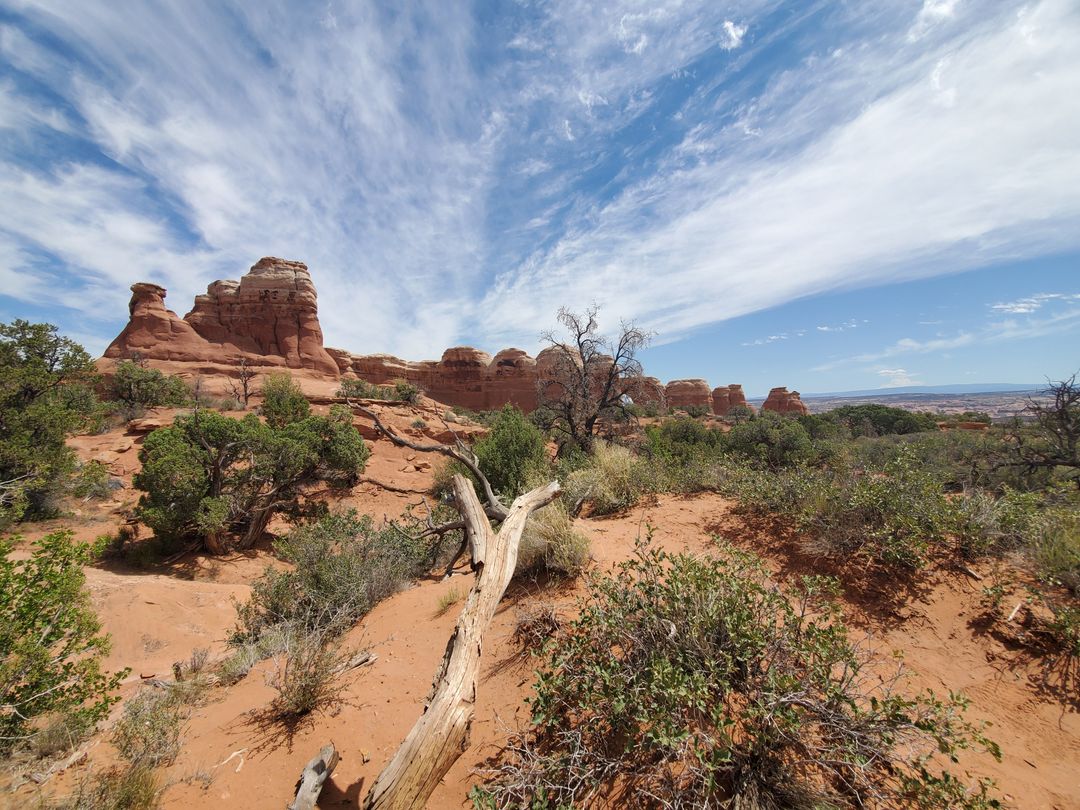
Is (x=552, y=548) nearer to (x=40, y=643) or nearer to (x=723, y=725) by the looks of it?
(x=723, y=725)

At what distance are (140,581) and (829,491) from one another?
1214 centimetres

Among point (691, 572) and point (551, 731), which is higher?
point (691, 572)

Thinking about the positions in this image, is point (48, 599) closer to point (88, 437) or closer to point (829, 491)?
point (829, 491)

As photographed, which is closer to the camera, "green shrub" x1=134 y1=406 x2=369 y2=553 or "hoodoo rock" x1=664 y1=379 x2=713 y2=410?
"green shrub" x1=134 y1=406 x2=369 y2=553

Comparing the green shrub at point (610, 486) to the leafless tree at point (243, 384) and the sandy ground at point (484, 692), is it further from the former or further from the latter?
the leafless tree at point (243, 384)

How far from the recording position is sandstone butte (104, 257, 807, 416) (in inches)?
1339

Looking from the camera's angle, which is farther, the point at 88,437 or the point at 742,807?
the point at 88,437

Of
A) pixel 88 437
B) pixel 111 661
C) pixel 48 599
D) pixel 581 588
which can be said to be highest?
pixel 88 437

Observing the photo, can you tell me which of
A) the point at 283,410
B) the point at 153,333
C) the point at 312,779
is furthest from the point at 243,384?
the point at 312,779

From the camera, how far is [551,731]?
278 cm

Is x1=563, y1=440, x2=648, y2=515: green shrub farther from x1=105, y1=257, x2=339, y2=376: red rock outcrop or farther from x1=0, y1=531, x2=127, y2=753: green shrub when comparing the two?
x1=105, y1=257, x2=339, y2=376: red rock outcrop

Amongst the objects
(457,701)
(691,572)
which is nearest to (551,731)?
(457,701)

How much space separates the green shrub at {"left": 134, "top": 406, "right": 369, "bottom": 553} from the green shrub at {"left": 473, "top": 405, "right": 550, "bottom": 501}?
593 cm

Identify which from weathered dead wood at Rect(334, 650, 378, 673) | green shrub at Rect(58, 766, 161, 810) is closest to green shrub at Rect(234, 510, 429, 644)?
weathered dead wood at Rect(334, 650, 378, 673)
